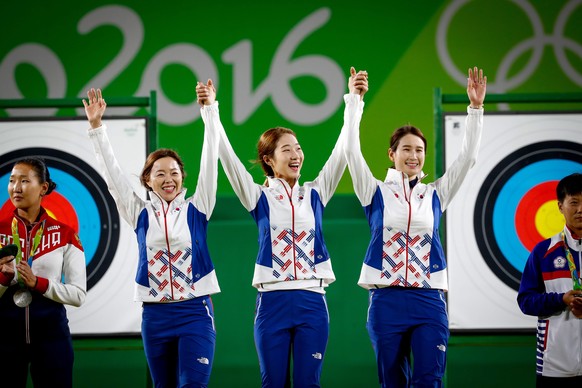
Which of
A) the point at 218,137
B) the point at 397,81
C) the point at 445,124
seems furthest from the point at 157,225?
the point at 397,81

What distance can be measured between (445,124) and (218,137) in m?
1.37

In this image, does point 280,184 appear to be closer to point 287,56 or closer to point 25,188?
point 25,188

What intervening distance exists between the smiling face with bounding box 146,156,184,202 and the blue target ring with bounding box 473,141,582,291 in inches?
66.7

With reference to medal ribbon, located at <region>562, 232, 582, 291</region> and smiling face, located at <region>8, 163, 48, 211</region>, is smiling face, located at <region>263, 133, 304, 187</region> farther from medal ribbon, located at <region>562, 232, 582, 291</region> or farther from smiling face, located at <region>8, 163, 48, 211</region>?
medal ribbon, located at <region>562, 232, 582, 291</region>

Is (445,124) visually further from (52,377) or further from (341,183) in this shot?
(52,377)

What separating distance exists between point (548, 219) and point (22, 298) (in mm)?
2699

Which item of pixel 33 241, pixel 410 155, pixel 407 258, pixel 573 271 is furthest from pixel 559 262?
pixel 33 241

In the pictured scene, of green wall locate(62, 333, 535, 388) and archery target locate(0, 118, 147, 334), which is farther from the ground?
archery target locate(0, 118, 147, 334)

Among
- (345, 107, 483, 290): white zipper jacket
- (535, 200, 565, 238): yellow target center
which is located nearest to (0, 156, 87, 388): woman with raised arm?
(345, 107, 483, 290): white zipper jacket

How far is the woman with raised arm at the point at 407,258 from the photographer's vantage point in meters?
2.98

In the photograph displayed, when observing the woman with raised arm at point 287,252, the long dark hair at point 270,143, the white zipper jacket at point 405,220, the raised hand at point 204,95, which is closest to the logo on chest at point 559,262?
the white zipper jacket at point 405,220

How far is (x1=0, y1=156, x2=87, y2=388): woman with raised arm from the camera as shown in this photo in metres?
2.92

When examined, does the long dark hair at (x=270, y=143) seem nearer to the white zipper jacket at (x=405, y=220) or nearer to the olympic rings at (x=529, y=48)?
the white zipper jacket at (x=405, y=220)

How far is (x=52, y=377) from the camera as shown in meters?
2.91
